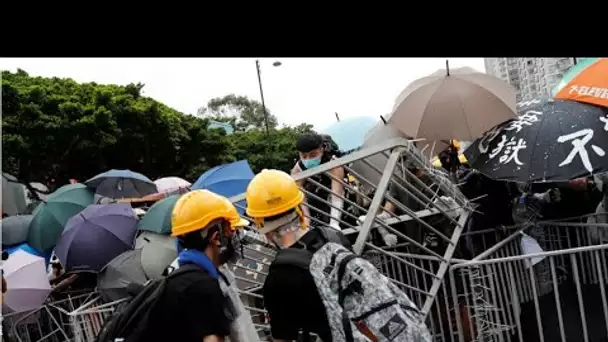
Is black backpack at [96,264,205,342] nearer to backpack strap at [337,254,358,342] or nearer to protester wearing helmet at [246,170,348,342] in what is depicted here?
protester wearing helmet at [246,170,348,342]

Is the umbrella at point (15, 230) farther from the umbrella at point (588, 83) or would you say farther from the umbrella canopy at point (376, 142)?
the umbrella at point (588, 83)

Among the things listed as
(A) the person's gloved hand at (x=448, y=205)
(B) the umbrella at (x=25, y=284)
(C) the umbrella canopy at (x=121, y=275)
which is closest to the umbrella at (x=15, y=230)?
(B) the umbrella at (x=25, y=284)

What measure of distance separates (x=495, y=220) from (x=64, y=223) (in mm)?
5977

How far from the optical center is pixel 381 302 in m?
2.66

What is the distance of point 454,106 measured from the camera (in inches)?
227

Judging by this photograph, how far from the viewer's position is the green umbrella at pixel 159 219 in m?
7.05

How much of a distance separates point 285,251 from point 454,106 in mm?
3358

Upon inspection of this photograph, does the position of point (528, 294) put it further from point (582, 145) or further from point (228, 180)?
point (228, 180)

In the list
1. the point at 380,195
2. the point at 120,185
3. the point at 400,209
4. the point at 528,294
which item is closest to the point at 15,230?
the point at 120,185

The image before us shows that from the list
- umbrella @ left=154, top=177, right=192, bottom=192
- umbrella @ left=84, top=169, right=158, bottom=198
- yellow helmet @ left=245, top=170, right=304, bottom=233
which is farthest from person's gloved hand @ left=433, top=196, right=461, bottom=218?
umbrella @ left=154, top=177, right=192, bottom=192
